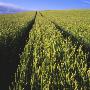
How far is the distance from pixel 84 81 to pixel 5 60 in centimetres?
383

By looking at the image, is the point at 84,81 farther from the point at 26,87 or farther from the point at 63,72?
the point at 26,87

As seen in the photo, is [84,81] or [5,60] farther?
[5,60]

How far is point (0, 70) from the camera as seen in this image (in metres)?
8.55

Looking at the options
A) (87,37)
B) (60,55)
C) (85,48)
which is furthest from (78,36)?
(60,55)

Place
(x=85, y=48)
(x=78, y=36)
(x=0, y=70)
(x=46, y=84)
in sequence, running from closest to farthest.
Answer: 1. (x=46, y=84)
2. (x=0, y=70)
3. (x=85, y=48)
4. (x=78, y=36)

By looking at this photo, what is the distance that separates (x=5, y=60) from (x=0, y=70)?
47.4 inches

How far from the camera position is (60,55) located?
30.7 ft

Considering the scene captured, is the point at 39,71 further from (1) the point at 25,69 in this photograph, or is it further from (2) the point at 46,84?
(2) the point at 46,84

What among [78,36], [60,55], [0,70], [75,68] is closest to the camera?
[75,68]

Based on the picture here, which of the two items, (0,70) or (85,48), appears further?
(85,48)

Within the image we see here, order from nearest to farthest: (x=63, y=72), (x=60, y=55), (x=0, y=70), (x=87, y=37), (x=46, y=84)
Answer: (x=46, y=84) → (x=63, y=72) → (x=0, y=70) → (x=60, y=55) → (x=87, y=37)

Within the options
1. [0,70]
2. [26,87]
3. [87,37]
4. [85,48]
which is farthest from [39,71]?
[87,37]

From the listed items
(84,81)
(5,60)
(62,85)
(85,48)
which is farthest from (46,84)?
(85,48)

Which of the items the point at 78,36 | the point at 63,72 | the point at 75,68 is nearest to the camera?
the point at 63,72
